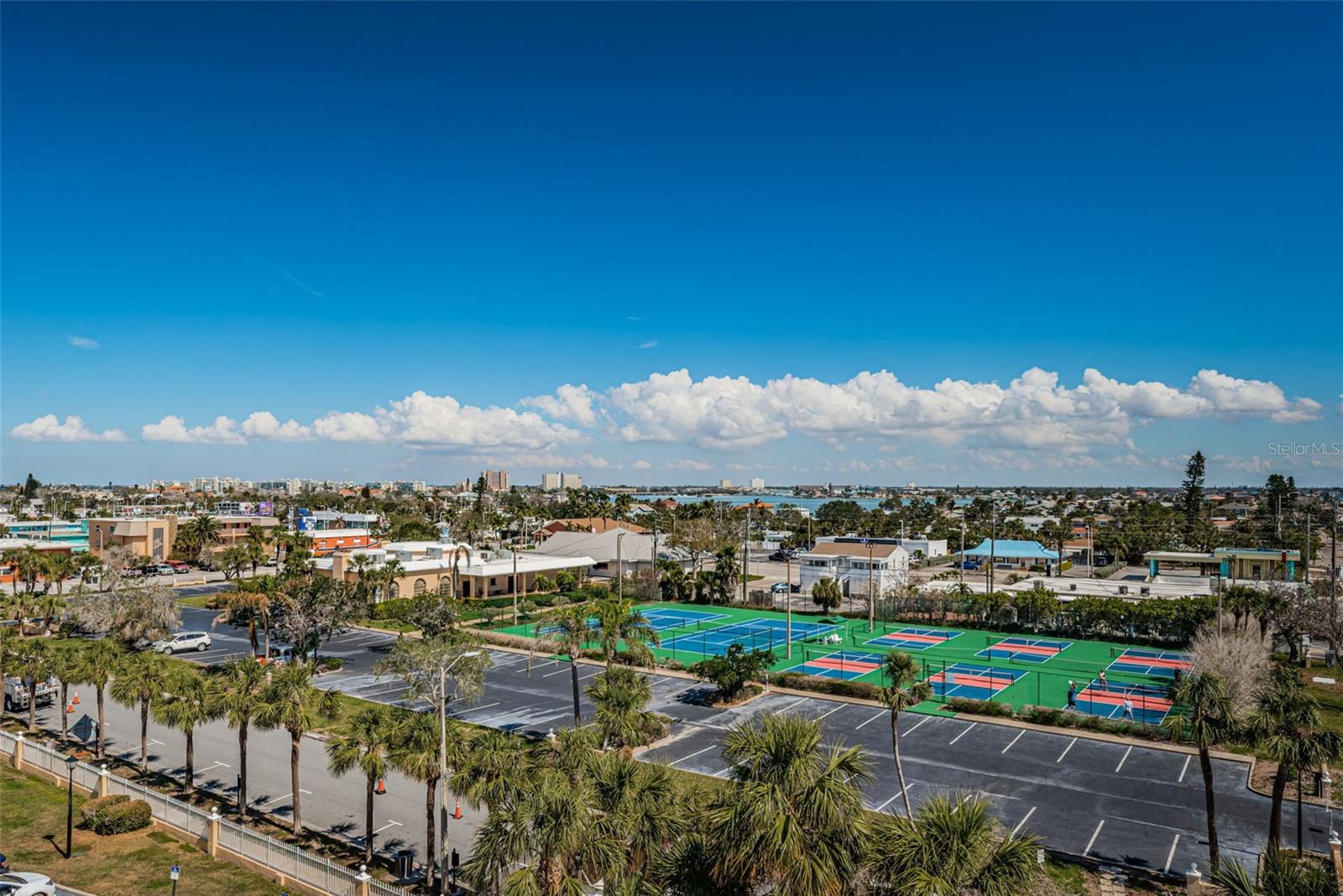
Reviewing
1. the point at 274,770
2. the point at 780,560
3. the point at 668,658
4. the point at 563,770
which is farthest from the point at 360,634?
the point at 780,560

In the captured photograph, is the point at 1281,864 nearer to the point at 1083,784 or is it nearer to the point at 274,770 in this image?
the point at 1083,784

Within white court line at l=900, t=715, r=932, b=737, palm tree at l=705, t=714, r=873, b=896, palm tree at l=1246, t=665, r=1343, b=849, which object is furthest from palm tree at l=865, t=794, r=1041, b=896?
white court line at l=900, t=715, r=932, b=737

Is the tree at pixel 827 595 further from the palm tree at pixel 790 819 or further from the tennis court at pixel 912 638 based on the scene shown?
the palm tree at pixel 790 819

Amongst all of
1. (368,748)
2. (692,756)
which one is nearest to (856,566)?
(692,756)

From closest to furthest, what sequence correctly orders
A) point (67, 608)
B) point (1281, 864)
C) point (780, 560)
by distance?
point (1281, 864) → point (67, 608) → point (780, 560)

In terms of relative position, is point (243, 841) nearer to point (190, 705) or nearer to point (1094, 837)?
point (190, 705)

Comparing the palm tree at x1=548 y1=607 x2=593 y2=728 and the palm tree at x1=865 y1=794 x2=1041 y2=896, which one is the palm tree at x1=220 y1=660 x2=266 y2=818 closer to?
the palm tree at x1=548 y1=607 x2=593 y2=728

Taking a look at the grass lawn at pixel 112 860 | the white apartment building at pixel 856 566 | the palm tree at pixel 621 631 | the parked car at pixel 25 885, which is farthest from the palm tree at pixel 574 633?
the white apartment building at pixel 856 566
